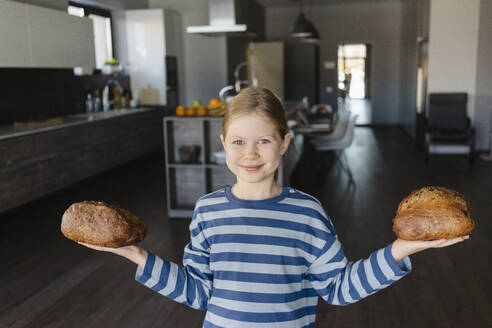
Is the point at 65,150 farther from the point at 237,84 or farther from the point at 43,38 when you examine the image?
the point at 237,84

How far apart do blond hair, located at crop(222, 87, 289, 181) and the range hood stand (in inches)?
202

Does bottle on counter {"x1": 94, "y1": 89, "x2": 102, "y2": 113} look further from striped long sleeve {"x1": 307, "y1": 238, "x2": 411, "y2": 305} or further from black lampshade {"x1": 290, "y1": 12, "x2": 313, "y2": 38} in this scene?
striped long sleeve {"x1": 307, "y1": 238, "x2": 411, "y2": 305}

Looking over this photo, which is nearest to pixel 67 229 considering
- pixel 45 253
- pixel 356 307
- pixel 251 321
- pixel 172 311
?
pixel 251 321

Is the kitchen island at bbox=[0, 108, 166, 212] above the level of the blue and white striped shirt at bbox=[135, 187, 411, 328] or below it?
below

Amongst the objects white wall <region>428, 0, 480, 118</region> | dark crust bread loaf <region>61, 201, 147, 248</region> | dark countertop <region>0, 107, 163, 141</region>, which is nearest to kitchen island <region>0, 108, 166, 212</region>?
dark countertop <region>0, 107, 163, 141</region>

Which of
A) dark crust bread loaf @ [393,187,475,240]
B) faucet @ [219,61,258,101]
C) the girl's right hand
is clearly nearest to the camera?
dark crust bread loaf @ [393,187,475,240]

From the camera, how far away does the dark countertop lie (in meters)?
4.72

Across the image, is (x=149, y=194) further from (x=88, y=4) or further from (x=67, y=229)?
(x=67, y=229)

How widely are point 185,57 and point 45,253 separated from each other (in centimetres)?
581

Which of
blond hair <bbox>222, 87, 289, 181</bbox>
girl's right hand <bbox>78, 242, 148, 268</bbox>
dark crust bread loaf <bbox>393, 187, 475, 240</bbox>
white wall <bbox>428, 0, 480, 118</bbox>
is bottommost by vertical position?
girl's right hand <bbox>78, 242, 148, 268</bbox>

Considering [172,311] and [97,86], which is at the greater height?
[97,86]

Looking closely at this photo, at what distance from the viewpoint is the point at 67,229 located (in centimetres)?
102

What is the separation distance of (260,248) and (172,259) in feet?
8.59

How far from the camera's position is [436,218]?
2.99 feet
